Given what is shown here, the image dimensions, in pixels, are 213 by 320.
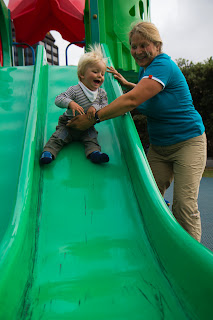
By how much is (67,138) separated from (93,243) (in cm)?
125

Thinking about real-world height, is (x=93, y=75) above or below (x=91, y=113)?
above

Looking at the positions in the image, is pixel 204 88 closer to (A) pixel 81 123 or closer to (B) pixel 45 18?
(B) pixel 45 18

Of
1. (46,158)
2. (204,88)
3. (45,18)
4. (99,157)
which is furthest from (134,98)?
(204,88)

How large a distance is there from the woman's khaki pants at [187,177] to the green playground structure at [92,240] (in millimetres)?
287

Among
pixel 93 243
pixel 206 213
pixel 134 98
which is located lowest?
pixel 206 213

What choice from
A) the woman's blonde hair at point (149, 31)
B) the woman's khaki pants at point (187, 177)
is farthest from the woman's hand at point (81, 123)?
the woman's blonde hair at point (149, 31)

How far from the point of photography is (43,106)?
3385 millimetres

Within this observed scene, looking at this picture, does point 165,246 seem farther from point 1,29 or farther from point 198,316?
point 1,29

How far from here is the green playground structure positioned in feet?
4.30

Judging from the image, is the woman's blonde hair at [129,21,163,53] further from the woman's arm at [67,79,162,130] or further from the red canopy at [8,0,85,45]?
the red canopy at [8,0,85,45]

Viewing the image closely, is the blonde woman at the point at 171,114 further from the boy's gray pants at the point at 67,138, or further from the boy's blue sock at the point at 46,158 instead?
the boy's blue sock at the point at 46,158

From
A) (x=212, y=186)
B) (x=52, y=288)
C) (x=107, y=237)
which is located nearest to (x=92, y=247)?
(x=107, y=237)

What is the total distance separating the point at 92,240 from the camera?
6.06ft

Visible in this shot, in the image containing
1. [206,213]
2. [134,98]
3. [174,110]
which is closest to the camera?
[134,98]
